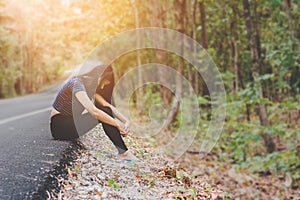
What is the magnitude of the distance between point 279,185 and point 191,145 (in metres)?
3.67

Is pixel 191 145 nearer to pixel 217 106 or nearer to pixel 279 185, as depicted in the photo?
pixel 217 106

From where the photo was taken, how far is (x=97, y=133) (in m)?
4.36

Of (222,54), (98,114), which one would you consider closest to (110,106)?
(98,114)

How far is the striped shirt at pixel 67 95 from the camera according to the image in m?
3.81

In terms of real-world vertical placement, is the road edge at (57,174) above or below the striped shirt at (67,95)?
below

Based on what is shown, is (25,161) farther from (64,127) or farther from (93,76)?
(93,76)

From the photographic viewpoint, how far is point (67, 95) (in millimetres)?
4234

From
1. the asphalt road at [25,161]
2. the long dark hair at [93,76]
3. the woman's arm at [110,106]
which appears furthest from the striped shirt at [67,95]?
the asphalt road at [25,161]

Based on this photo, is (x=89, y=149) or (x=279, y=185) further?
(x=279, y=185)

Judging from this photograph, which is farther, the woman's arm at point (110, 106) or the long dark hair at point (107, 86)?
the woman's arm at point (110, 106)

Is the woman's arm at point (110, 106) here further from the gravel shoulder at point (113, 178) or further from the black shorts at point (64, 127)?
the black shorts at point (64, 127)

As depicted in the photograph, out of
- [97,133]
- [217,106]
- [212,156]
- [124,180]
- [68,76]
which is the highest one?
[68,76]

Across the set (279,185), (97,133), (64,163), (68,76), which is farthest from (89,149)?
(279,185)

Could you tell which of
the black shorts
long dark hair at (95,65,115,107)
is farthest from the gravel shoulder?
long dark hair at (95,65,115,107)
